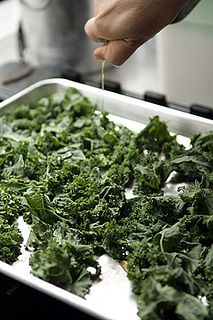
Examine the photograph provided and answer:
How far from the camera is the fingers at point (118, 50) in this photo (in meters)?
1.20

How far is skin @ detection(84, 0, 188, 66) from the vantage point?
1.12 metres

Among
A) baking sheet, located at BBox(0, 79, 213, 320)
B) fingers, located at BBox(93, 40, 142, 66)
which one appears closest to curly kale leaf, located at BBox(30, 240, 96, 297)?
baking sheet, located at BBox(0, 79, 213, 320)

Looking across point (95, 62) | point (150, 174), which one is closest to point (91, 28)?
point (150, 174)

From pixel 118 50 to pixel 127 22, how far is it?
0.09 metres

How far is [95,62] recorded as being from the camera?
2.08 m

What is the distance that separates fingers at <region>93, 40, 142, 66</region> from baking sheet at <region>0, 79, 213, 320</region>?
0.28m

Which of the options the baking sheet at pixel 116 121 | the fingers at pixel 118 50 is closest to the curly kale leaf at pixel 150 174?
the baking sheet at pixel 116 121

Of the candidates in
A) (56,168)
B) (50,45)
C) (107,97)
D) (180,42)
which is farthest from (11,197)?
(50,45)

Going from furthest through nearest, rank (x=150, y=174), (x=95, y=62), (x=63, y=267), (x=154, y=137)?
(x=95, y=62)
(x=154, y=137)
(x=150, y=174)
(x=63, y=267)

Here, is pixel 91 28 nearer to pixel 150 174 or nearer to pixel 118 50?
pixel 118 50

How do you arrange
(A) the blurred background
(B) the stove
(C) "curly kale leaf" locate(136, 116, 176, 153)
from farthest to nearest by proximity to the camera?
(A) the blurred background < (B) the stove < (C) "curly kale leaf" locate(136, 116, 176, 153)

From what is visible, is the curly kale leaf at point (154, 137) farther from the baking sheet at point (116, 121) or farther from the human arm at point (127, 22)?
the human arm at point (127, 22)

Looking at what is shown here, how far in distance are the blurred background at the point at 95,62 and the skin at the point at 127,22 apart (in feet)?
1.20

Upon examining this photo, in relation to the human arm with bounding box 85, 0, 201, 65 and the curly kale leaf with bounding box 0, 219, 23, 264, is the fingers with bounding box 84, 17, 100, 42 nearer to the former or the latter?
the human arm with bounding box 85, 0, 201, 65
